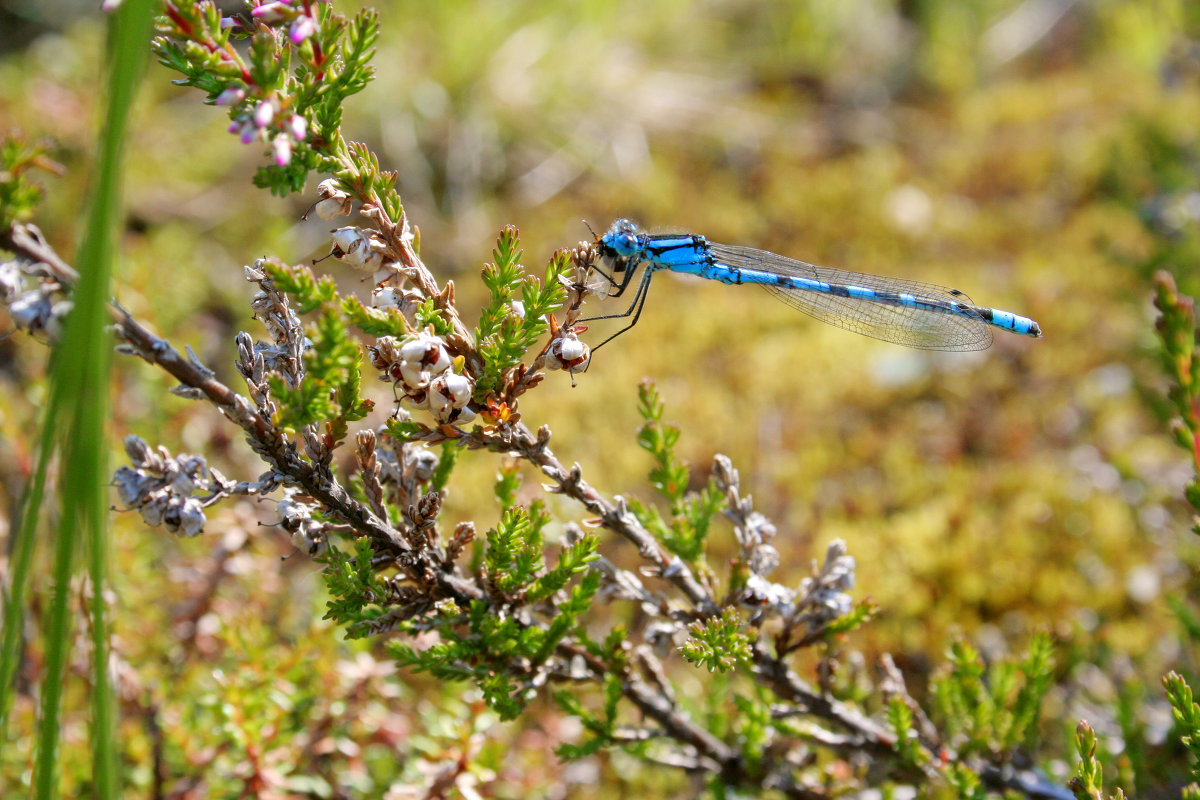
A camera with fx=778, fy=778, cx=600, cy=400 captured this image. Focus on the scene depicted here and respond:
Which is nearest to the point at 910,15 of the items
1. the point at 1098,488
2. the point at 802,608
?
the point at 1098,488

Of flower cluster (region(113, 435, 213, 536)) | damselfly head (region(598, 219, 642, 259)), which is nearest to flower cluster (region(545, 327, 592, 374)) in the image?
flower cluster (region(113, 435, 213, 536))

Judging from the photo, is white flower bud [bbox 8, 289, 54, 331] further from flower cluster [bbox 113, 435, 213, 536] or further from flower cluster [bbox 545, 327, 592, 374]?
flower cluster [bbox 545, 327, 592, 374]

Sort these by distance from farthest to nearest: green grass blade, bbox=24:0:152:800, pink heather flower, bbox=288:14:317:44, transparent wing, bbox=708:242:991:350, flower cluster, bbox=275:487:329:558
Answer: transparent wing, bbox=708:242:991:350, flower cluster, bbox=275:487:329:558, pink heather flower, bbox=288:14:317:44, green grass blade, bbox=24:0:152:800

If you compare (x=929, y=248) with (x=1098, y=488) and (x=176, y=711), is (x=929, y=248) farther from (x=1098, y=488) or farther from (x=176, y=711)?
(x=176, y=711)

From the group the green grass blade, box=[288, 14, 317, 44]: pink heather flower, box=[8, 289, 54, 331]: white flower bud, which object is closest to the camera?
the green grass blade

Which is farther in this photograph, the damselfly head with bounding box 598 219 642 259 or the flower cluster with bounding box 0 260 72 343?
the damselfly head with bounding box 598 219 642 259

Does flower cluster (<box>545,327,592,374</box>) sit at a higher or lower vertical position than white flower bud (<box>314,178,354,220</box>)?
lower

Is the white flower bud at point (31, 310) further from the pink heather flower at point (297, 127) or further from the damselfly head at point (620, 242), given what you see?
the damselfly head at point (620, 242)
